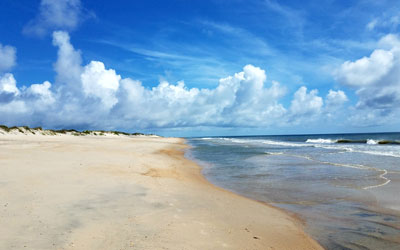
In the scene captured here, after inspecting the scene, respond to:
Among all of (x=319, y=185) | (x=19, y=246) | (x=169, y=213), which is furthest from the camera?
(x=319, y=185)

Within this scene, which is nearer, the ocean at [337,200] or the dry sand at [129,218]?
the dry sand at [129,218]

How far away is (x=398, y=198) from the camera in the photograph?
970 centimetres

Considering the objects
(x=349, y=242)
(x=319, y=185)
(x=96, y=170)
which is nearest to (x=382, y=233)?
(x=349, y=242)

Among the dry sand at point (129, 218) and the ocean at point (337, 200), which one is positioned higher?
the dry sand at point (129, 218)

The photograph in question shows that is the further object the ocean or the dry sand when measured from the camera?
the ocean

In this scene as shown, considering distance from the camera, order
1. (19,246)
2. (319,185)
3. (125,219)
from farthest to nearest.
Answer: (319,185) → (125,219) → (19,246)

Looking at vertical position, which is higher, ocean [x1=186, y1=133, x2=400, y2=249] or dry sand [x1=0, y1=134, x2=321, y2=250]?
dry sand [x1=0, y1=134, x2=321, y2=250]

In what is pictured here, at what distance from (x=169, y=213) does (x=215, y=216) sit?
1260 millimetres

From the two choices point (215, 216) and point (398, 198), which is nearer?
point (215, 216)

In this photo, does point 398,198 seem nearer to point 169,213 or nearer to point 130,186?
point 169,213

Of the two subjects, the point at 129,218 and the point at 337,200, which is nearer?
the point at 129,218

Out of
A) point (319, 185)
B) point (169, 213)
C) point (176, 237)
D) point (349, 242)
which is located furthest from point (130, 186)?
point (319, 185)

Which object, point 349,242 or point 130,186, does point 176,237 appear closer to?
point 349,242

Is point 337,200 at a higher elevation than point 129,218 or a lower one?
lower
